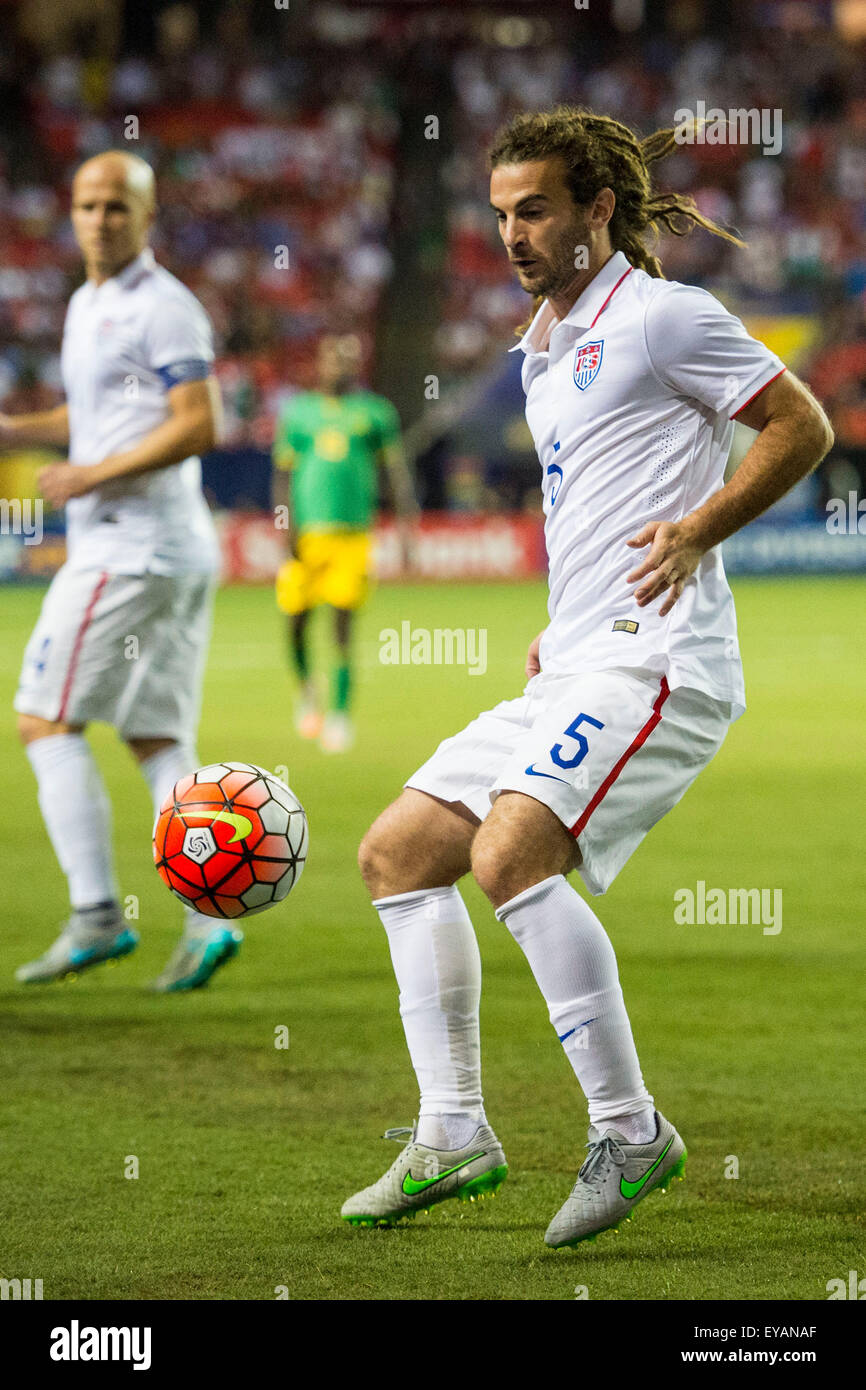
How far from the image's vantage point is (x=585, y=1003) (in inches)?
140

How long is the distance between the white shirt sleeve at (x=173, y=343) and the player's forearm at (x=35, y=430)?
1.65ft

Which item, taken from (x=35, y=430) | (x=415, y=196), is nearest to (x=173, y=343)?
(x=35, y=430)

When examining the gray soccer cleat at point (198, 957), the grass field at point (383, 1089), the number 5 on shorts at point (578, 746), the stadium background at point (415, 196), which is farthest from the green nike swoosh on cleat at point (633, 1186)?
the stadium background at point (415, 196)

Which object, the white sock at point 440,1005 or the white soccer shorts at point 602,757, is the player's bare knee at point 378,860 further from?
the white soccer shorts at point 602,757

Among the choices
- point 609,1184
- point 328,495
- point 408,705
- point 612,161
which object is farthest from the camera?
point 408,705

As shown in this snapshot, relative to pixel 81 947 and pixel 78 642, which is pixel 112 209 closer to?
pixel 78 642

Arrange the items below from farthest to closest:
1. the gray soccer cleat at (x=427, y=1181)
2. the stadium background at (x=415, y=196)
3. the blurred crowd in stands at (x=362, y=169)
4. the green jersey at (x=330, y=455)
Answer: the blurred crowd in stands at (x=362, y=169)
the stadium background at (x=415, y=196)
the green jersey at (x=330, y=455)
the gray soccer cleat at (x=427, y=1181)

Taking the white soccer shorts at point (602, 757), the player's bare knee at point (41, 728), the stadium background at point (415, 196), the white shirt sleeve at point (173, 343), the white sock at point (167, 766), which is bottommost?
the white sock at point (167, 766)

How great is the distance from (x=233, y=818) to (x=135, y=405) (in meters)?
2.18

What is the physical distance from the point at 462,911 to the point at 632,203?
5.03 ft

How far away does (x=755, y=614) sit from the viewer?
1920 cm

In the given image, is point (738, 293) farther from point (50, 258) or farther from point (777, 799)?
point (777, 799)

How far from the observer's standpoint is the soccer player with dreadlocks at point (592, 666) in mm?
3533

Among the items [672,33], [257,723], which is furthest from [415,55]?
[257,723]
